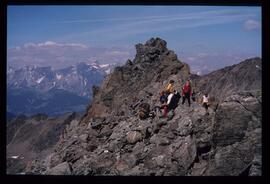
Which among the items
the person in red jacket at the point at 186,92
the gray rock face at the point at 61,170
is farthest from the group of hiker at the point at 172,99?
the gray rock face at the point at 61,170

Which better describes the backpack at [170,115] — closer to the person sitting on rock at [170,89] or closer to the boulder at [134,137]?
the person sitting on rock at [170,89]

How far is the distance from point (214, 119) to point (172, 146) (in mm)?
Result: 1121

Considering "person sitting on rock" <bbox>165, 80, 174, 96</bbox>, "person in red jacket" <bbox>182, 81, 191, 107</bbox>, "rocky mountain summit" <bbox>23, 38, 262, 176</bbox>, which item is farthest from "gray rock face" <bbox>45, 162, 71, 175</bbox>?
"person in red jacket" <bbox>182, 81, 191, 107</bbox>

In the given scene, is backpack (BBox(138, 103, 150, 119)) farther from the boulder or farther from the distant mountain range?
the distant mountain range

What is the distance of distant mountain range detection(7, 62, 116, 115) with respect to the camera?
10797 mm

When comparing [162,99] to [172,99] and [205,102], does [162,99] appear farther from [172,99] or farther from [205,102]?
[205,102]

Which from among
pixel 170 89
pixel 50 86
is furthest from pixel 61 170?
pixel 170 89

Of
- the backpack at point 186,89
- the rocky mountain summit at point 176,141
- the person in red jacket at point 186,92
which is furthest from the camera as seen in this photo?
the backpack at point 186,89

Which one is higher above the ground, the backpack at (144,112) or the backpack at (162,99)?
the backpack at (162,99)

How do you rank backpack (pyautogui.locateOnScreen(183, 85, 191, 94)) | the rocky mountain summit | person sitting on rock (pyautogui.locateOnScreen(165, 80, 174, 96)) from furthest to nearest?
1. person sitting on rock (pyautogui.locateOnScreen(165, 80, 174, 96))
2. backpack (pyautogui.locateOnScreen(183, 85, 191, 94))
3. the rocky mountain summit

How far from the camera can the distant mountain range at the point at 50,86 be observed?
1080 centimetres

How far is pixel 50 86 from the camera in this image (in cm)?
1322
